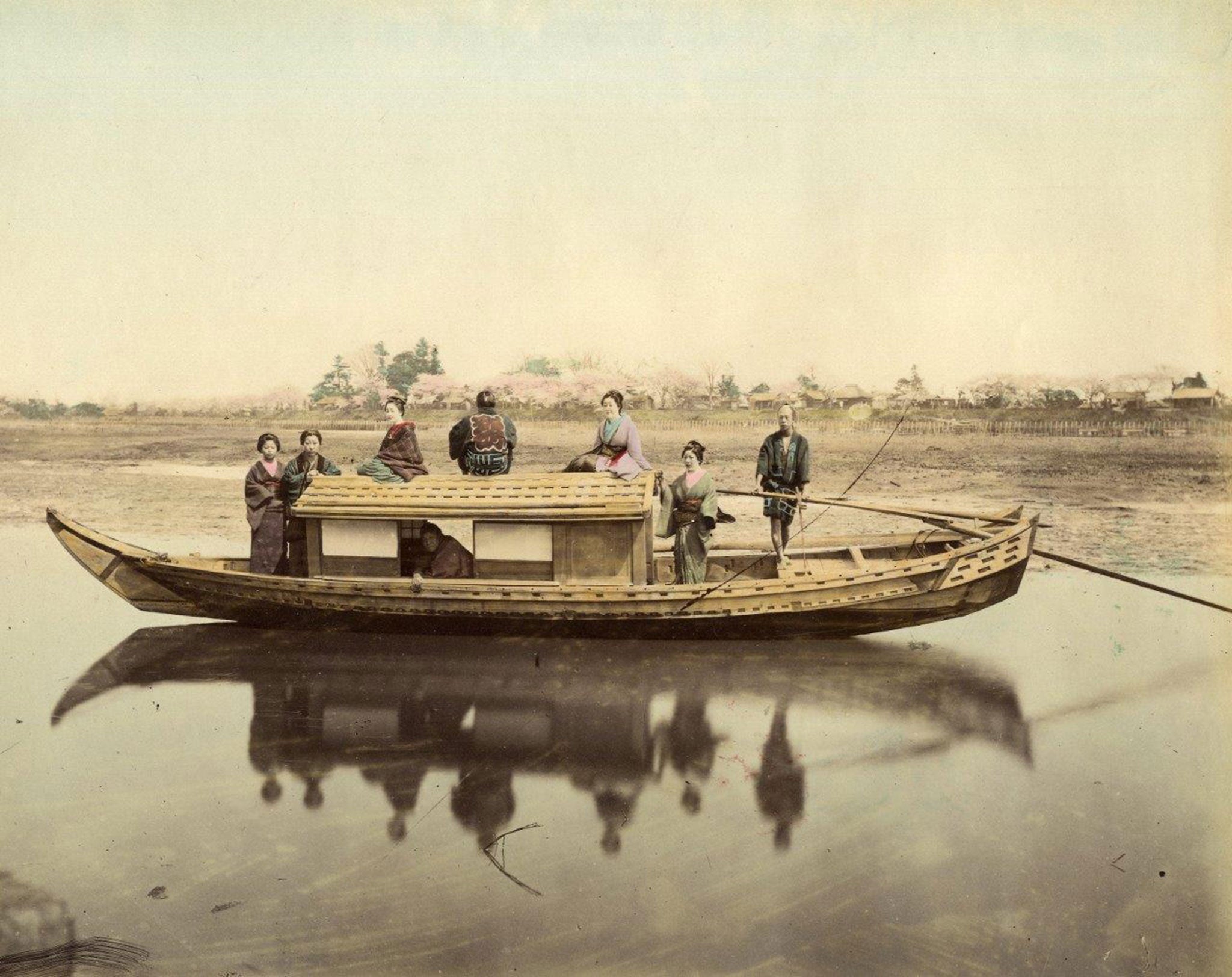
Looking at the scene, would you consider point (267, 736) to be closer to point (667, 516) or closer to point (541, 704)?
point (541, 704)

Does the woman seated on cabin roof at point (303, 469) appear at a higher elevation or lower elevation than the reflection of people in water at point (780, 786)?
higher

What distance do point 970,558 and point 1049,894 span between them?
3.41 meters

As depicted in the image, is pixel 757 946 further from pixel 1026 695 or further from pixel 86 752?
pixel 86 752

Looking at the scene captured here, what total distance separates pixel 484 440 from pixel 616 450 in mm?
1248

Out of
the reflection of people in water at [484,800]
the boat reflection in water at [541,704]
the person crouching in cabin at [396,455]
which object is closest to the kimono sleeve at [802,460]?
the boat reflection in water at [541,704]

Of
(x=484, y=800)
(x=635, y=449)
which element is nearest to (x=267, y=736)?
(x=484, y=800)

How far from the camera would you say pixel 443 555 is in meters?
7.92

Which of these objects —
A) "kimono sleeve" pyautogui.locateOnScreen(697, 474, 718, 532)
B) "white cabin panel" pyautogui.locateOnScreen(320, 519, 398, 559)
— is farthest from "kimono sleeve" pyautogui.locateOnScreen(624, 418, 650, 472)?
"white cabin panel" pyautogui.locateOnScreen(320, 519, 398, 559)

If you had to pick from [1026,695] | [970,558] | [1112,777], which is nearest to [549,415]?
[970,558]

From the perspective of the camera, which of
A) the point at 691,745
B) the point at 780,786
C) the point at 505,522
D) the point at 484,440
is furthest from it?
the point at 484,440

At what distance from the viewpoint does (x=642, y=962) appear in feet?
12.2

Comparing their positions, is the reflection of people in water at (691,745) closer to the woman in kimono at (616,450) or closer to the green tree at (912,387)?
the woman in kimono at (616,450)

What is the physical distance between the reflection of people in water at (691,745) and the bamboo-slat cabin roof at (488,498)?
171cm

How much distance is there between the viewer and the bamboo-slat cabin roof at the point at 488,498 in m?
7.41
